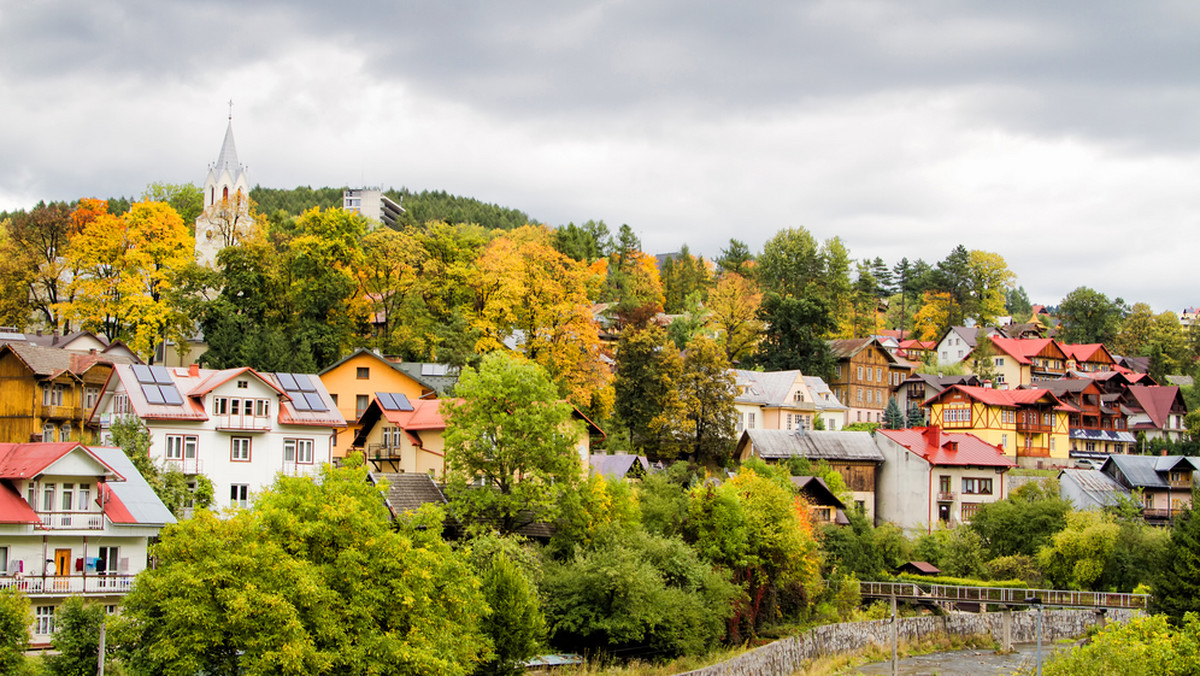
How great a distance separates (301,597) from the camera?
103ft

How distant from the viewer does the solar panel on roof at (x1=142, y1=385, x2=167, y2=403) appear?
160 feet

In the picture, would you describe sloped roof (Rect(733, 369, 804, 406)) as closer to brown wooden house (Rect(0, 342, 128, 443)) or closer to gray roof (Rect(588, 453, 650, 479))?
gray roof (Rect(588, 453, 650, 479))

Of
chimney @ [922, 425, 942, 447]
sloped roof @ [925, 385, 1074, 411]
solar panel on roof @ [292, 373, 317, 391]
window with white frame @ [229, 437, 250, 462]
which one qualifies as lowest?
window with white frame @ [229, 437, 250, 462]

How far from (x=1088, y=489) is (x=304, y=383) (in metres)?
51.3

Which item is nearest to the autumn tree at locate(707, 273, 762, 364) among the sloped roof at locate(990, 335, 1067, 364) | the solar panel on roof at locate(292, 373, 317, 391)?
the sloped roof at locate(990, 335, 1067, 364)

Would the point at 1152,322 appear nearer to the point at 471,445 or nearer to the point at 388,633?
the point at 471,445

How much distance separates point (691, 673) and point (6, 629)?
904 inches

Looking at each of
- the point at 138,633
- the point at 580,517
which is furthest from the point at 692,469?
the point at 138,633

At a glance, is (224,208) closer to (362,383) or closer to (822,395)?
(362,383)

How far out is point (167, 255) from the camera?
75312 mm

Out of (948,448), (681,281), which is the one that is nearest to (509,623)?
(948,448)

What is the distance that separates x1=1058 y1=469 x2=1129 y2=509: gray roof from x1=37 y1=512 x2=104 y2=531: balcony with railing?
187 feet

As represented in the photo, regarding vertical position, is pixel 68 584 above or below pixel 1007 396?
below

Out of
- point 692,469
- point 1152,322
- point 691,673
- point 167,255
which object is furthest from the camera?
point 1152,322
